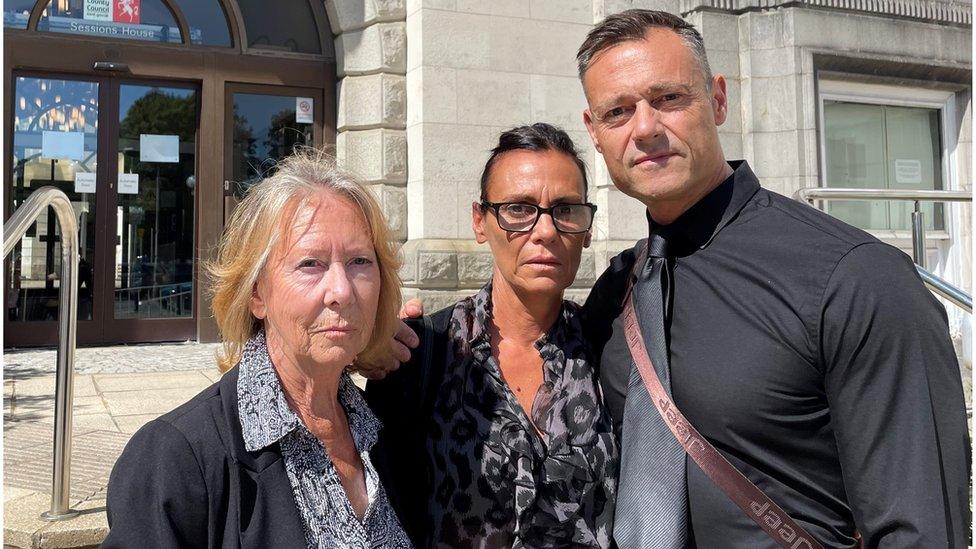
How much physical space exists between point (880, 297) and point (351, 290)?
1.10 m

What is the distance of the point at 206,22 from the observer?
26.6 feet

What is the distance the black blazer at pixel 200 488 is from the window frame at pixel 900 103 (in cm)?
850

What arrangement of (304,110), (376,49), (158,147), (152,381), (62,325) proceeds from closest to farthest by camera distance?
1. (62,325)
2. (152,381)
3. (376,49)
4. (158,147)
5. (304,110)

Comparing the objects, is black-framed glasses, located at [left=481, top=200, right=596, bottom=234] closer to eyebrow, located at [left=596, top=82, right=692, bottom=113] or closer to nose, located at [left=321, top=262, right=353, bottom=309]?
eyebrow, located at [left=596, top=82, right=692, bottom=113]

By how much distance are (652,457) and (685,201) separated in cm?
62

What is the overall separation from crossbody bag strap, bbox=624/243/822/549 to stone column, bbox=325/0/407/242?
6200mm

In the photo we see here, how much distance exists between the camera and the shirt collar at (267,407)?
1.61m

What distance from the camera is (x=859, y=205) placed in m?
9.52

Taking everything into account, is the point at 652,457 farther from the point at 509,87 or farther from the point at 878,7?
A: the point at 878,7

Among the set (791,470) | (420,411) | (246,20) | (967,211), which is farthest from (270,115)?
(967,211)

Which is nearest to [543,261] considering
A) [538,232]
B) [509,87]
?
[538,232]

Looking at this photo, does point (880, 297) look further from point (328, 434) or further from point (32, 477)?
point (32, 477)

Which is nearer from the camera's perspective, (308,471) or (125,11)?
(308,471)

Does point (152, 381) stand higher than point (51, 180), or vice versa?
point (51, 180)
